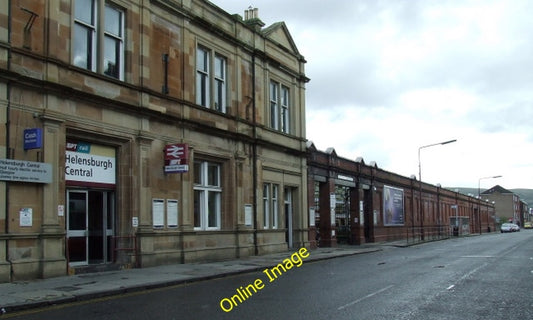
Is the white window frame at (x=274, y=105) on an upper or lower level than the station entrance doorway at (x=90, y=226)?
upper

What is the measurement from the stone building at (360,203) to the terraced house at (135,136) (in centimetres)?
587

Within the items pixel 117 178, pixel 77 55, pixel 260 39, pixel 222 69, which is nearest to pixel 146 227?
pixel 117 178

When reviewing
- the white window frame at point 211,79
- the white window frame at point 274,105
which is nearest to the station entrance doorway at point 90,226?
the white window frame at point 211,79

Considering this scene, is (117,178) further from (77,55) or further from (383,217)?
(383,217)

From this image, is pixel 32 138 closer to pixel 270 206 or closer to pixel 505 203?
pixel 270 206

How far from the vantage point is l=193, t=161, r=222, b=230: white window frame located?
70.9 feet

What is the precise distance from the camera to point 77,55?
53.3 ft

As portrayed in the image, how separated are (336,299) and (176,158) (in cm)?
925

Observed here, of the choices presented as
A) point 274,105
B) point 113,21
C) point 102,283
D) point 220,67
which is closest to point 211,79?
point 220,67

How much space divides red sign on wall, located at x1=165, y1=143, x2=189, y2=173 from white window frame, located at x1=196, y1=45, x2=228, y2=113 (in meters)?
3.41

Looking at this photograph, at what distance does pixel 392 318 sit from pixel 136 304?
516 centimetres

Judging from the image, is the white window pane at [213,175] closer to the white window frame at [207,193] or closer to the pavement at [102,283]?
the white window frame at [207,193]

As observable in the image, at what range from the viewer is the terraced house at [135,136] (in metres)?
14.1

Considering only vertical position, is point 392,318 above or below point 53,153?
below
